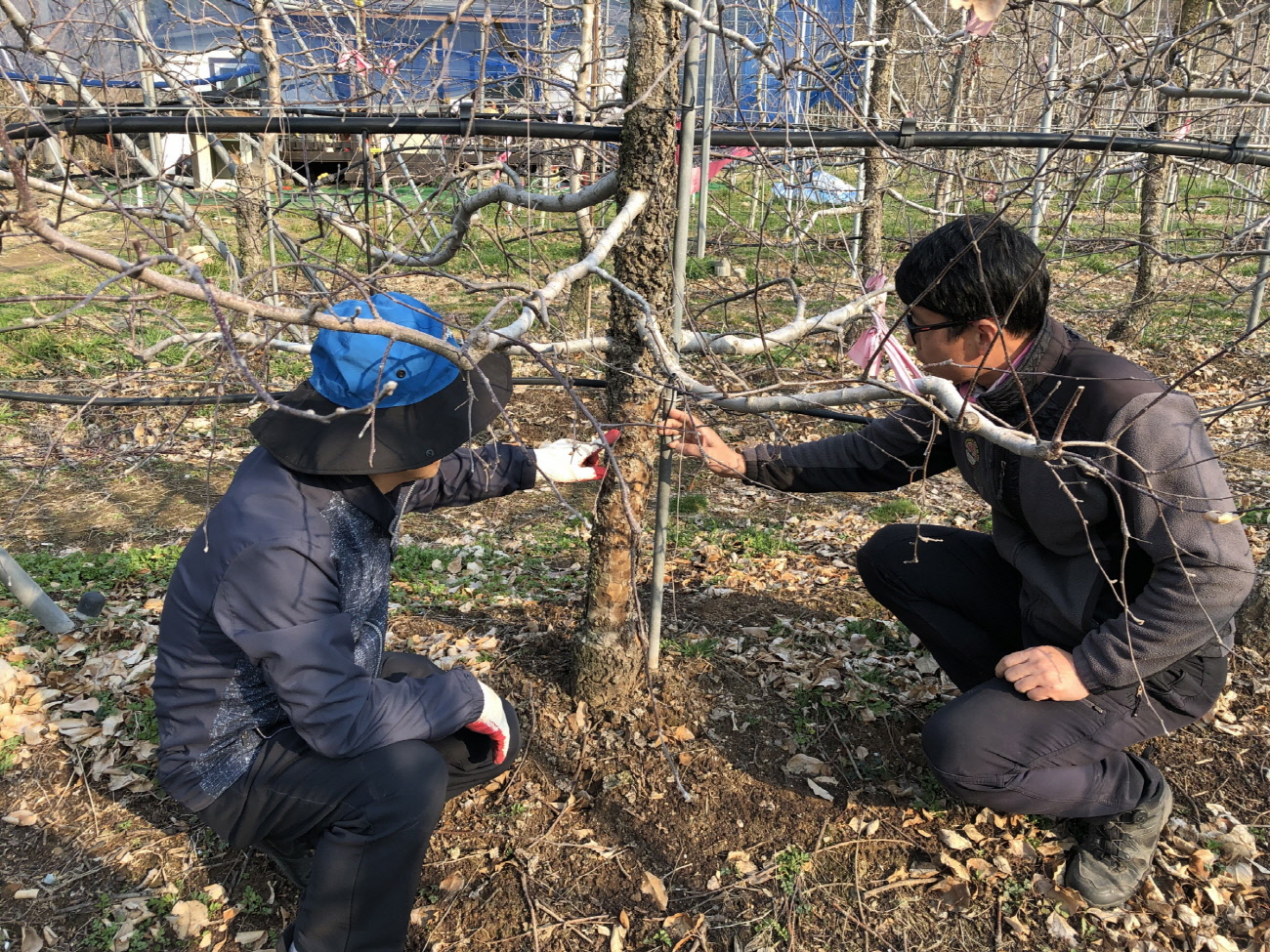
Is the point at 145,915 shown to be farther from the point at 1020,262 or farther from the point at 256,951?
the point at 1020,262

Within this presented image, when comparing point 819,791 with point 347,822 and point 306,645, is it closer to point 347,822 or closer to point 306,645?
point 347,822

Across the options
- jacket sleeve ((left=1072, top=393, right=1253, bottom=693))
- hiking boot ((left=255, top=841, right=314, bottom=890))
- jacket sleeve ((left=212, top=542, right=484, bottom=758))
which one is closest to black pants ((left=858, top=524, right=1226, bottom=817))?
jacket sleeve ((left=1072, top=393, right=1253, bottom=693))

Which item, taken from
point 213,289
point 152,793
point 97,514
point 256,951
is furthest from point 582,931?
point 97,514

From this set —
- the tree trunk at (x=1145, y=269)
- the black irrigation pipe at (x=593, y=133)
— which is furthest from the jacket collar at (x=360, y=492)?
the tree trunk at (x=1145, y=269)

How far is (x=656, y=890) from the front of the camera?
2.22 metres

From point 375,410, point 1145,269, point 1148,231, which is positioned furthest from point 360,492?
point 1145,269

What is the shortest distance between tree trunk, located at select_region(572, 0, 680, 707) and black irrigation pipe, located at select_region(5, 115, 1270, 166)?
19 cm

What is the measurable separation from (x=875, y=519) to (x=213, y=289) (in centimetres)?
366

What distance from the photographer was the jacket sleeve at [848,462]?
2.61m

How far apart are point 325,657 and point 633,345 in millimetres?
1070

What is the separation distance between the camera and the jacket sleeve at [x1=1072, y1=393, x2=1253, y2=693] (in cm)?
190

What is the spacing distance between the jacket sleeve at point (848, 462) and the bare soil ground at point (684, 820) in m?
0.65

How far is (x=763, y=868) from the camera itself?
2.25 meters

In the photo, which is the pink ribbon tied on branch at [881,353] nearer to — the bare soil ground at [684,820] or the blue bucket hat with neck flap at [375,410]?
the blue bucket hat with neck flap at [375,410]
